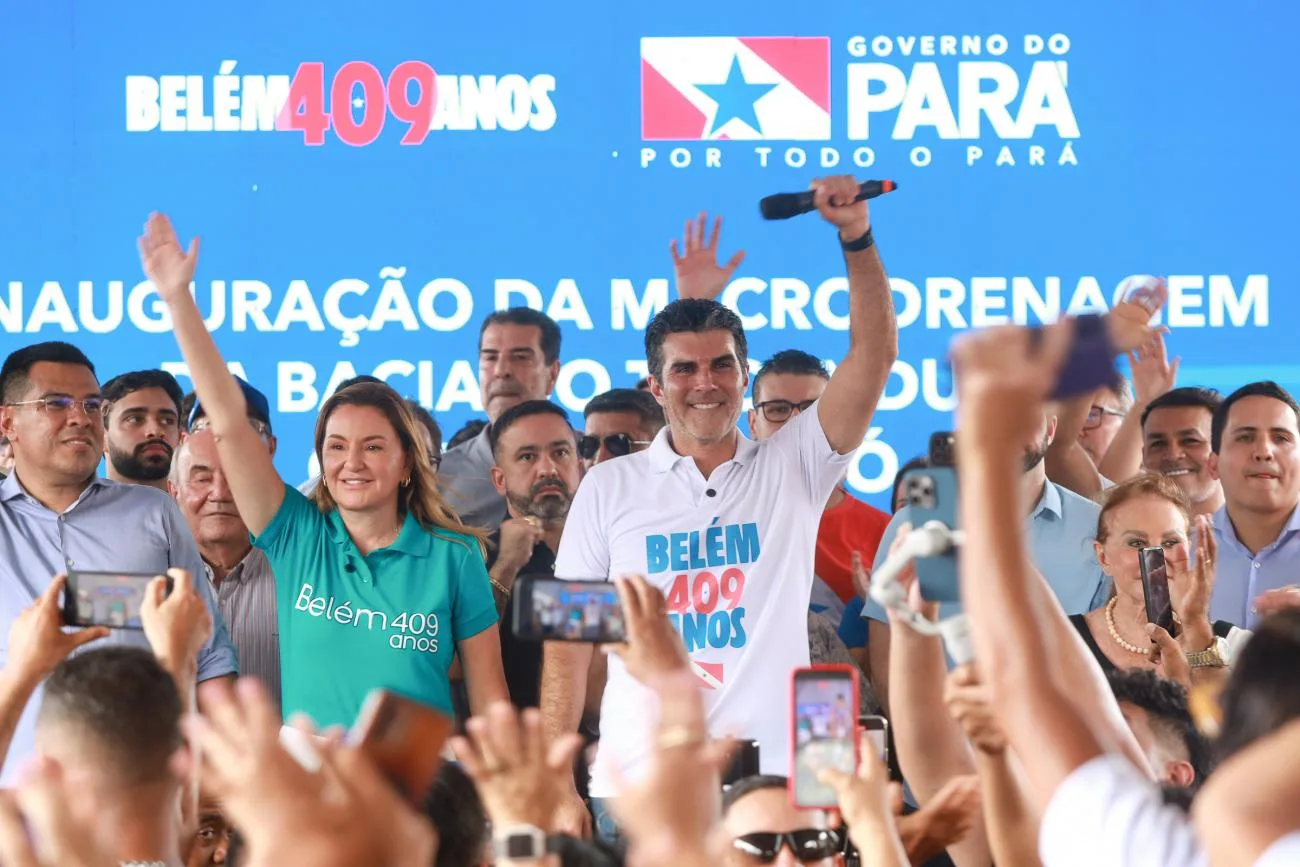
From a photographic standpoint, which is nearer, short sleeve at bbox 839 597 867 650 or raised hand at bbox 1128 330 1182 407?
short sleeve at bbox 839 597 867 650

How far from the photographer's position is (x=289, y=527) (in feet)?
12.5

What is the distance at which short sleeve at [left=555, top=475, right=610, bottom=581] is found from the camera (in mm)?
3945

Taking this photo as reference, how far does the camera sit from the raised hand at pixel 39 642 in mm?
2389

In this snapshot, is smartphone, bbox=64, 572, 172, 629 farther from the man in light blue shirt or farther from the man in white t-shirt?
the man in light blue shirt

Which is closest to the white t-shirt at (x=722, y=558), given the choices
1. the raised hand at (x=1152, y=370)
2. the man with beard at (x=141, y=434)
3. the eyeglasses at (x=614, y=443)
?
the eyeglasses at (x=614, y=443)

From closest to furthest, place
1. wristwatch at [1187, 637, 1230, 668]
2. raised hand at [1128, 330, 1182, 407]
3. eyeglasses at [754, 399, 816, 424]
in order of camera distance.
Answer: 1. wristwatch at [1187, 637, 1230, 668]
2. eyeglasses at [754, 399, 816, 424]
3. raised hand at [1128, 330, 1182, 407]

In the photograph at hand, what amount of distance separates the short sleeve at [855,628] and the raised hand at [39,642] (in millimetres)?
2652

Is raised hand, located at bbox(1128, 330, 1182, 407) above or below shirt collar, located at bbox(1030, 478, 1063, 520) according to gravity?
above

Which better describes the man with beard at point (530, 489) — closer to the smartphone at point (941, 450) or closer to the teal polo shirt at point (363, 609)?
the teal polo shirt at point (363, 609)

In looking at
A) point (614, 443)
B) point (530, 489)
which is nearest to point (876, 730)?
point (530, 489)

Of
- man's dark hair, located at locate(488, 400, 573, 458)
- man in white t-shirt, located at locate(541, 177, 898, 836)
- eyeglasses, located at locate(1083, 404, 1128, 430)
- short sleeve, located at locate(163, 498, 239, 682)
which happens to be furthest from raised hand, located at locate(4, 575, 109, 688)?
eyeglasses, located at locate(1083, 404, 1128, 430)

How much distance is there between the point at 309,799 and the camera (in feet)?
4.16

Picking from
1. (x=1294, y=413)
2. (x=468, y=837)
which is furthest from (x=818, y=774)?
(x=1294, y=413)

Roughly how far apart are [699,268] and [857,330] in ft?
4.33
